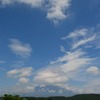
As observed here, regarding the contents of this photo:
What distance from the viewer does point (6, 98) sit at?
450 ft

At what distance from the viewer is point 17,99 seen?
138 meters

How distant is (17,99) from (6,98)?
18.2ft
